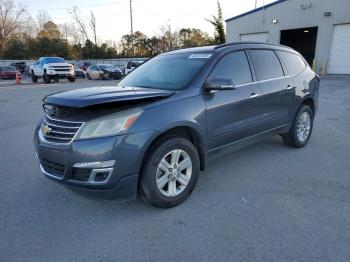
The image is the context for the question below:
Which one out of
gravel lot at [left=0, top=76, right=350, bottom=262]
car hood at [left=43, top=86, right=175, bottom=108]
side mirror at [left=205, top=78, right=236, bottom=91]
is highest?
side mirror at [left=205, top=78, right=236, bottom=91]

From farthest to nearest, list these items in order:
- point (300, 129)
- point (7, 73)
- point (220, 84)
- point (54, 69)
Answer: point (7, 73) → point (54, 69) → point (300, 129) → point (220, 84)

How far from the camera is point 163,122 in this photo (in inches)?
119

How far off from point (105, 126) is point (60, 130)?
0.54 metres

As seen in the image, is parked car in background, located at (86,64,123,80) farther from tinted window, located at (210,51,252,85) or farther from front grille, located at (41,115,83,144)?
front grille, located at (41,115,83,144)

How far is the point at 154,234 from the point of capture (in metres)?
2.84

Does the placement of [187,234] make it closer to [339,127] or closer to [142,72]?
[142,72]

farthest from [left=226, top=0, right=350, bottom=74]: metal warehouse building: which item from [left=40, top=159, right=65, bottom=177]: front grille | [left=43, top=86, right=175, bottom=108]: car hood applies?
[left=40, top=159, right=65, bottom=177]: front grille

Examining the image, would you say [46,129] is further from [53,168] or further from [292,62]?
[292,62]

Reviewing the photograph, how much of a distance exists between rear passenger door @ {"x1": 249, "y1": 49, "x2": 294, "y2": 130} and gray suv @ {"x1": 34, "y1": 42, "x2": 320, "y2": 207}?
0.05ft

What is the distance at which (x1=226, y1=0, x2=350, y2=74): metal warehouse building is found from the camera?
21266 millimetres

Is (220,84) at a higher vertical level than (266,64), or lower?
lower

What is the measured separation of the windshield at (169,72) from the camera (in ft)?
12.0

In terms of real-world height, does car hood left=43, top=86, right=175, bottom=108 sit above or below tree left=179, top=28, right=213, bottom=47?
below

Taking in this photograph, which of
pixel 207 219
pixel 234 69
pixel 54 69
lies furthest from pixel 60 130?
pixel 54 69
